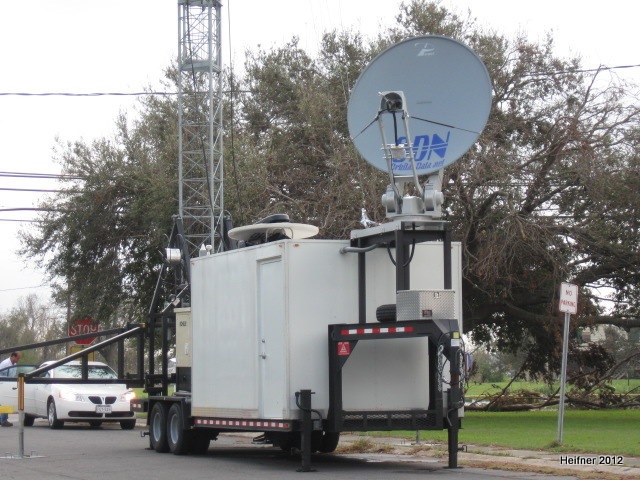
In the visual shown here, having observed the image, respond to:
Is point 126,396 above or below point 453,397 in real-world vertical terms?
below

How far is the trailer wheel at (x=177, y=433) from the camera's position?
1650 cm

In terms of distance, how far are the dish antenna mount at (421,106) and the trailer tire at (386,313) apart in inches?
56.0

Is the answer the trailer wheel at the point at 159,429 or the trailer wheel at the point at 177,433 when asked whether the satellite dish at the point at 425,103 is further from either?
the trailer wheel at the point at 159,429

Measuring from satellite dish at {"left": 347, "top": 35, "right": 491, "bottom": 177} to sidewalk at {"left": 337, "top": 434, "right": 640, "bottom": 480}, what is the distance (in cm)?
422

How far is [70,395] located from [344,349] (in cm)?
1238

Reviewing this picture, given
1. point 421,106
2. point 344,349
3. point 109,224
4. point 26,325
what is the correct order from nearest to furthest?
point 344,349 → point 421,106 → point 109,224 → point 26,325

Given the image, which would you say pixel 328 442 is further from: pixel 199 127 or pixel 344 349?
pixel 199 127

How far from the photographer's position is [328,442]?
16.4 meters

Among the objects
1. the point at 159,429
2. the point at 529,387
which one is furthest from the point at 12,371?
the point at 529,387

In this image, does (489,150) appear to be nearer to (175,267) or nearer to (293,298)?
(175,267)

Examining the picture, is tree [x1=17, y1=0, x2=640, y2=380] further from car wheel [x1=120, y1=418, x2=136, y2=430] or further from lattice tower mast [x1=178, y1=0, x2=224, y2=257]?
car wheel [x1=120, y1=418, x2=136, y2=430]

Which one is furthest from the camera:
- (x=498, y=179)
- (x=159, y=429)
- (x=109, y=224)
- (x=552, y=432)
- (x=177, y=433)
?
(x=109, y=224)

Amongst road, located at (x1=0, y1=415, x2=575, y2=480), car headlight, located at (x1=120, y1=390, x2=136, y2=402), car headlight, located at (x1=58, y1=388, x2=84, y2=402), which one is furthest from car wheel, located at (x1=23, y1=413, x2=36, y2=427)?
road, located at (x1=0, y1=415, x2=575, y2=480)

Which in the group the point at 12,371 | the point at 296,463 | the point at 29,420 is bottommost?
the point at 29,420
